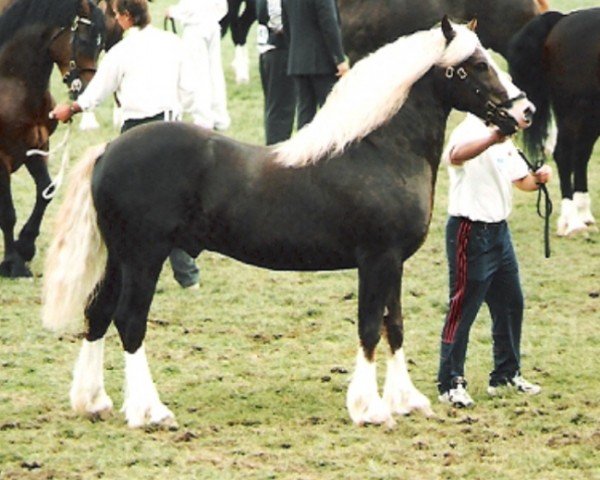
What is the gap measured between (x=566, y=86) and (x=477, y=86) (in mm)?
4736

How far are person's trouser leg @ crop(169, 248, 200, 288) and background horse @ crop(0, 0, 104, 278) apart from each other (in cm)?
96

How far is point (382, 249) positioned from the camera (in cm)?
799

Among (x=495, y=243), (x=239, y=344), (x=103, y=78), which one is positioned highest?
(x=103, y=78)

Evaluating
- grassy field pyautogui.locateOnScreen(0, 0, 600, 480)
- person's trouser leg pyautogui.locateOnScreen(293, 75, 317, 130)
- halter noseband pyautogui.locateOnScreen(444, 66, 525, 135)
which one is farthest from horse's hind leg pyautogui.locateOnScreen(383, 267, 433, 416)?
person's trouser leg pyautogui.locateOnScreen(293, 75, 317, 130)

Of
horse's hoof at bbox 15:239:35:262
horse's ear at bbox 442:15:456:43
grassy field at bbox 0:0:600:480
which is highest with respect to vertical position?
horse's ear at bbox 442:15:456:43

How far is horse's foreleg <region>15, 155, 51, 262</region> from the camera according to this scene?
11.8 metres

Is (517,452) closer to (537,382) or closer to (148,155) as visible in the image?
(537,382)

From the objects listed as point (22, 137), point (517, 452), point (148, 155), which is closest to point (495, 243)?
point (517, 452)

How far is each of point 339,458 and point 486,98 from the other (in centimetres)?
185

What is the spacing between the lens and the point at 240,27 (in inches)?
719

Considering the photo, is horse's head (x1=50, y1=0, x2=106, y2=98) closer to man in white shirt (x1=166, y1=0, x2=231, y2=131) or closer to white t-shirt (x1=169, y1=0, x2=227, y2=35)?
man in white shirt (x1=166, y1=0, x2=231, y2=131)

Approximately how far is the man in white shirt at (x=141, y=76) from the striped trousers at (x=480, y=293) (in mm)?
2358

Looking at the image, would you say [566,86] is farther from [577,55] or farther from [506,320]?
[506,320]

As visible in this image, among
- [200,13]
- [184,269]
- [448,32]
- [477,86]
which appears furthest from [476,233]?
[200,13]
